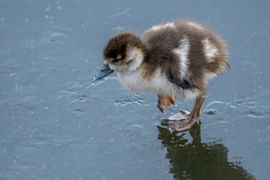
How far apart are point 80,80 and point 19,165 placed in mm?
896

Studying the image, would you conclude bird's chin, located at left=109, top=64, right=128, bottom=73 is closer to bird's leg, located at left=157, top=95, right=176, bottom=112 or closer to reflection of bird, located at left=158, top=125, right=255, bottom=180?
bird's leg, located at left=157, top=95, right=176, bottom=112

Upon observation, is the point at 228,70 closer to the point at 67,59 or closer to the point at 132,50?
the point at 132,50

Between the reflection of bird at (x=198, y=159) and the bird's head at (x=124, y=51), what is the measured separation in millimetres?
534

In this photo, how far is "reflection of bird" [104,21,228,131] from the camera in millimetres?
3785

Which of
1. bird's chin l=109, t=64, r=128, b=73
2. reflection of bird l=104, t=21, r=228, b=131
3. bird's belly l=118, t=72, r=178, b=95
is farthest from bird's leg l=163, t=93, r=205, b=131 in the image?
bird's chin l=109, t=64, r=128, b=73

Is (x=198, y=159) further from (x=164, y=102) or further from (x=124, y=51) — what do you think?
(x=124, y=51)

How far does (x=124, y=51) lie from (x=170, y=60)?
305 mm

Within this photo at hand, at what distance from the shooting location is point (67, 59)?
179 inches

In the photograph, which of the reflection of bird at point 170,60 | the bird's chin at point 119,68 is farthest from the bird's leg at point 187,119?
the bird's chin at point 119,68

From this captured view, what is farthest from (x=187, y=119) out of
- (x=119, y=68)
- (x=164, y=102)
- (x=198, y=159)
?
(x=119, y=68)

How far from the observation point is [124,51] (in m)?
3.77

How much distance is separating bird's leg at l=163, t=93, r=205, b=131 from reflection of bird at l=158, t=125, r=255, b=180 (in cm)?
4

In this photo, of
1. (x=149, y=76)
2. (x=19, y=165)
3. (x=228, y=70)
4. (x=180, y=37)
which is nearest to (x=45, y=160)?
(x=19, y=165)

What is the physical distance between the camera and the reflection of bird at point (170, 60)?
379cm
